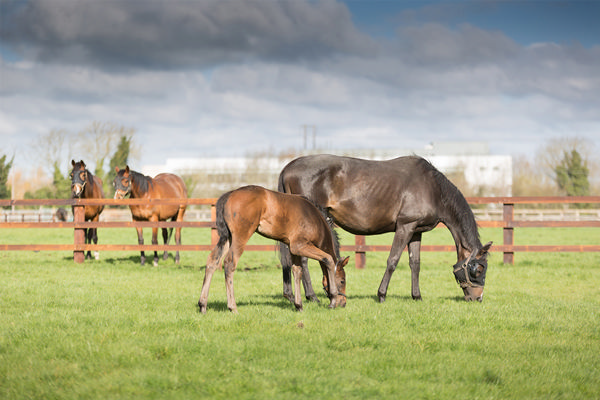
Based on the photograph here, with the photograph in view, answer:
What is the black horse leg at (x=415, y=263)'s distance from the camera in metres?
7.56

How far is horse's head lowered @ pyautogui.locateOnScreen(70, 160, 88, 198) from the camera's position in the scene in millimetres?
12672

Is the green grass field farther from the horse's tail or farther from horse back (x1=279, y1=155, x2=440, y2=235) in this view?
horse back (x1=279, y1=155, x2=440, y2=235)

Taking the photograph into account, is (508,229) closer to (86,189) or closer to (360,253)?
(360,253)

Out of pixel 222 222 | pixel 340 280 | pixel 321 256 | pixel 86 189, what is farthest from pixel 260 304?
pixel 86 189

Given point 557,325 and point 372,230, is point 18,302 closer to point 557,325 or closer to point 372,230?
point 372,230

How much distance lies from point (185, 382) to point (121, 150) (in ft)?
150

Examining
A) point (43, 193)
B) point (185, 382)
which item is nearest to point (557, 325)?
point (185, 382)

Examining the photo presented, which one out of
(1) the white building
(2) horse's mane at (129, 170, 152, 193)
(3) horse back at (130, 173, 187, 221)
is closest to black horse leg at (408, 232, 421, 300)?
(3) horse back at (130, 173, 187, 221)

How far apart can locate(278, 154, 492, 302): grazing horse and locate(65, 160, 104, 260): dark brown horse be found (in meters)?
6.96

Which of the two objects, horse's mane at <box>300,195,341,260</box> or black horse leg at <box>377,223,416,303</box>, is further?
black horse leg at <box>377,223,416,303</box>

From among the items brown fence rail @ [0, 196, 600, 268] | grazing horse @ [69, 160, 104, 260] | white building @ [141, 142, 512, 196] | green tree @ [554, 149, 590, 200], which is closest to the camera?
brown fence rail @ [0, 196, 600, 268]

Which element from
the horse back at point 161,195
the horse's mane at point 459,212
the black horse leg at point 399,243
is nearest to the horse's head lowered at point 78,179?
the horse back at point 161,195

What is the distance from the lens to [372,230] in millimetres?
7691

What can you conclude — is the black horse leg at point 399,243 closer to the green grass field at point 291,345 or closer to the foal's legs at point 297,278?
the green grass field at point 291,345
